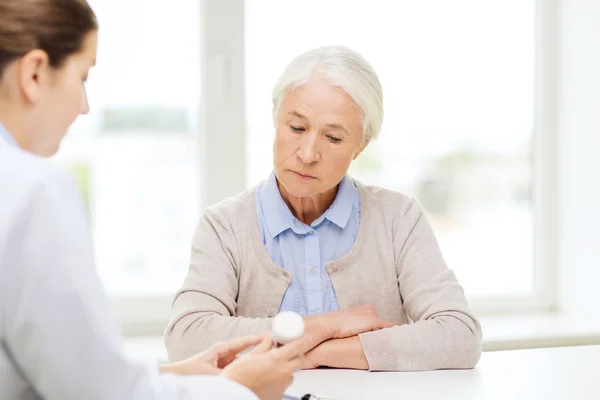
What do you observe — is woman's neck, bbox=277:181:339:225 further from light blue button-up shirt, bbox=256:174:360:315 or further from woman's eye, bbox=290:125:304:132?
woman's eye, bbox=290:125:304:132

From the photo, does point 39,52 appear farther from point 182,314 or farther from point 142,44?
point 142,44

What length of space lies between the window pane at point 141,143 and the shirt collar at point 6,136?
1804mm

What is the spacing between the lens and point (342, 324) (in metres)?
1.57

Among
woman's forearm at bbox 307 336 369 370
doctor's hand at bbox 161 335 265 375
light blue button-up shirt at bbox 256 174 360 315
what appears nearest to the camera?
doctor's hand at bbox 161 335 265 375

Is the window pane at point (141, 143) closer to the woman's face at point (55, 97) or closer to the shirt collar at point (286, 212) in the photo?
the shirt collar at point (286, 212)

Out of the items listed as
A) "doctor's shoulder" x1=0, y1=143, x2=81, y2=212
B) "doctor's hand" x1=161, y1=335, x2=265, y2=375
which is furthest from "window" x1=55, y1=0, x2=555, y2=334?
"doctor's shoulder" x1=0, y1=143, x2=81, y2=212

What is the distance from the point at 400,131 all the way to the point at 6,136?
223 cm

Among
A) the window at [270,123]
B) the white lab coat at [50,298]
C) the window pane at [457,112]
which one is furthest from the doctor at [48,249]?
the window pane at [457,112]

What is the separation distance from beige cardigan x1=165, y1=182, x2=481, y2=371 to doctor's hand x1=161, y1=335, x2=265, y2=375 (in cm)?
24

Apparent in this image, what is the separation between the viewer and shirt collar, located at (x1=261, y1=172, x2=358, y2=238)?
5.86ft

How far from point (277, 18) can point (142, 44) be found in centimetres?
55

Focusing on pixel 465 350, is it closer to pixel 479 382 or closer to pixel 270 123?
pixel 479 382

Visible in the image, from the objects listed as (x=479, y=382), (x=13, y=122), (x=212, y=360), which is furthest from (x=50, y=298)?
(x=479, y=382)

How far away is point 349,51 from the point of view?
1.75m
